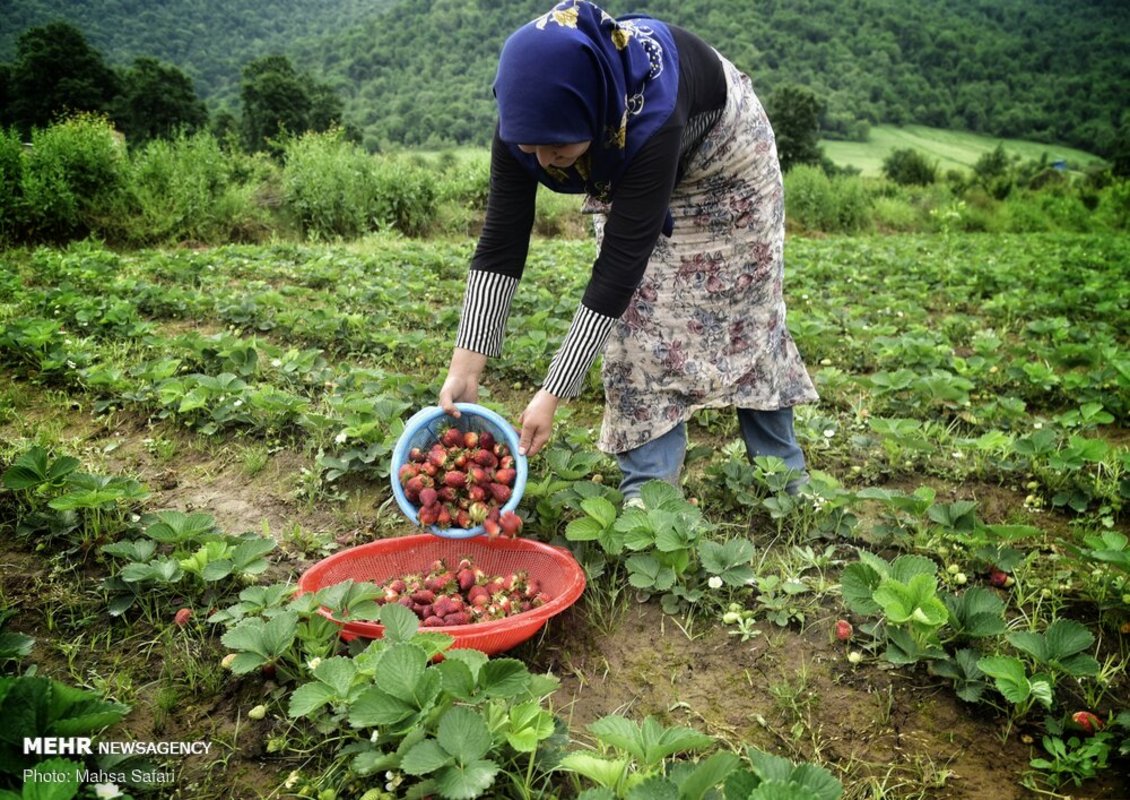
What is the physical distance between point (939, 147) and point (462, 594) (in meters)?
49.5

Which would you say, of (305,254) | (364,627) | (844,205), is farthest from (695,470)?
(844,205)

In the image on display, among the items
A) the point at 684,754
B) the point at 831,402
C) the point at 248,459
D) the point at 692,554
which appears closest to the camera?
the point at 684,754

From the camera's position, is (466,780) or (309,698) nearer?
(466,780)

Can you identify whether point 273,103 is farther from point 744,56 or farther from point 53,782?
point 744,56

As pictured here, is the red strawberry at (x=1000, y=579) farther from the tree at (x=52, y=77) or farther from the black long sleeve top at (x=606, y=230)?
the tree at (x=52, y=77)

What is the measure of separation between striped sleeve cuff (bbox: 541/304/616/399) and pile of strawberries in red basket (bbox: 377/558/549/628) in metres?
0.51

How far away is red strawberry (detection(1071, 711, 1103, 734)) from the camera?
1406 mm

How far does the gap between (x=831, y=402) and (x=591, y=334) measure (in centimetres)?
207

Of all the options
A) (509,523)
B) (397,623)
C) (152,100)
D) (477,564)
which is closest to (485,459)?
(509,523)

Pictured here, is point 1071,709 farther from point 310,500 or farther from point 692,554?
point 310,500

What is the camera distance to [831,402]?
345cm

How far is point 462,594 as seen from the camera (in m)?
1.82

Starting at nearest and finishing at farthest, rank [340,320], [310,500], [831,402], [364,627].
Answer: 1. [364,627]
2. [310,500]
3. [831,402]
4. [340,320]

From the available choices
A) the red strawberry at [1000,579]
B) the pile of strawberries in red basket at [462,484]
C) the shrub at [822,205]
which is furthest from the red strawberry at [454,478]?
the shrub at [822,205]
